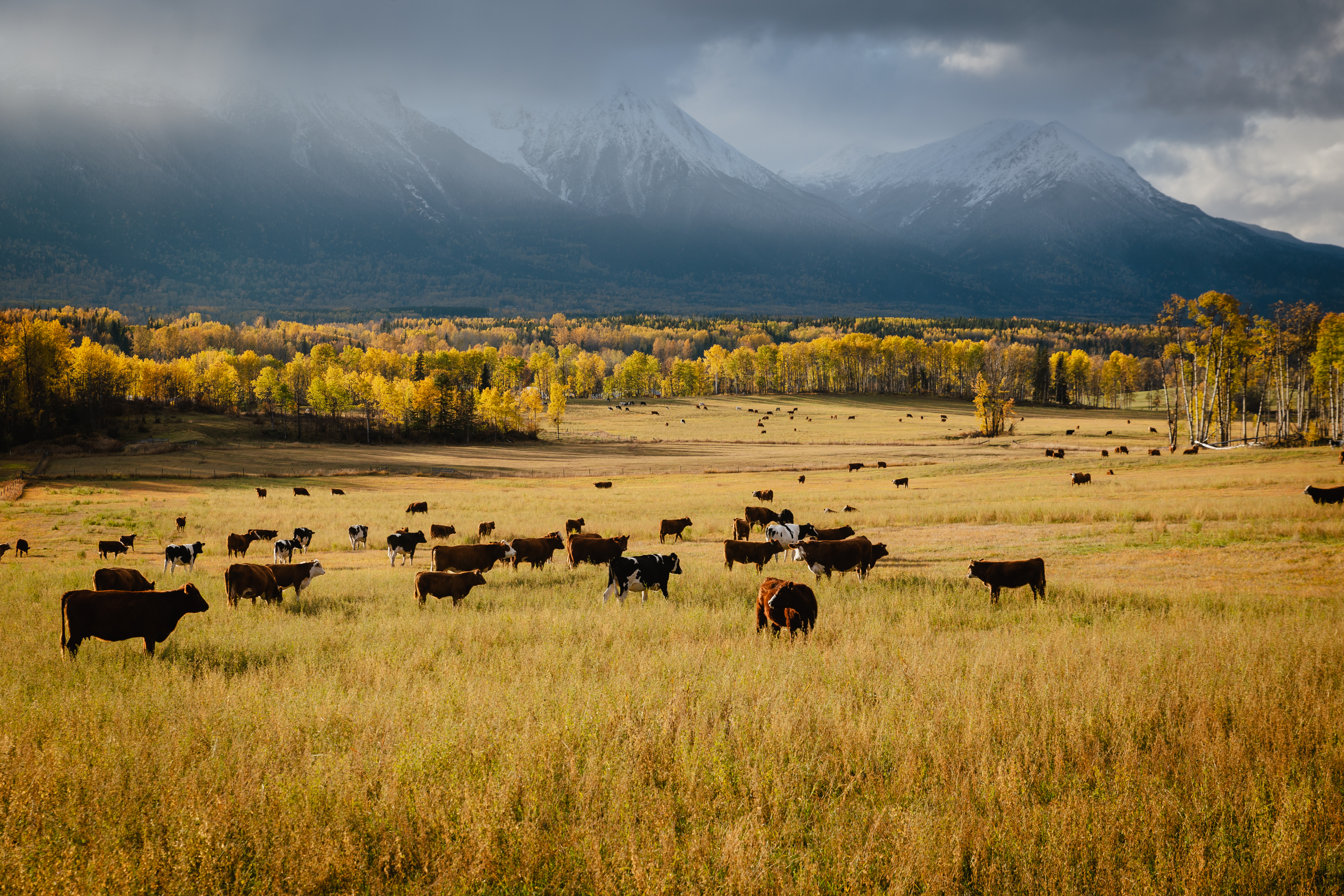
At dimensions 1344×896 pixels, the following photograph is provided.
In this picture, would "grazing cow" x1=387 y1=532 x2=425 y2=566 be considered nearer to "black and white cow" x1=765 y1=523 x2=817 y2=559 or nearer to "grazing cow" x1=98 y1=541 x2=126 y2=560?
"grazing cow" x1=98 y1=541 x2=126 y2=560

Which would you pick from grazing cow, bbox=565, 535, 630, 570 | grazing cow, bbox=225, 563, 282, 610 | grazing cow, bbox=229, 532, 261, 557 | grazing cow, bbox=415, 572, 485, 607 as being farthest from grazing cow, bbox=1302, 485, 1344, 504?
grazing cow, bbox=229, 532, 261, 557

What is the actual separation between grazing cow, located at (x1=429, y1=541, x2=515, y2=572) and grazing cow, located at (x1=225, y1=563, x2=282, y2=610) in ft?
16.8

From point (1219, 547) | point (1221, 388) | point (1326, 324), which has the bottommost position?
point (1219, 547)

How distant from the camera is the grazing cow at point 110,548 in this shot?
26797 mm

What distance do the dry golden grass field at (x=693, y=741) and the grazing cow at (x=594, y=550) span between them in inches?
162

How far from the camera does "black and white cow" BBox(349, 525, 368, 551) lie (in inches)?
1184

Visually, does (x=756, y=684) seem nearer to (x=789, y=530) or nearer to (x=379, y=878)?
(x=379, y=878)

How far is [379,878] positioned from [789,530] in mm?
20052

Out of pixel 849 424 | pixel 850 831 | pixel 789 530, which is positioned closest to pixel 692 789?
pixel 850 831

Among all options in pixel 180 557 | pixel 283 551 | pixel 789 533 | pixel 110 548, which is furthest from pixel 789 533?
pixel 110 548

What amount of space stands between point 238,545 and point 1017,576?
92.9 ft

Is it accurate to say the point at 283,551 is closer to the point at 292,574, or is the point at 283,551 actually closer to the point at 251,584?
the point at 292,574

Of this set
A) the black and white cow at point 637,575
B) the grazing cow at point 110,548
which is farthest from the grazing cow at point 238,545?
the black and white cow at point 637,575

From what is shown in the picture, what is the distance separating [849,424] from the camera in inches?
4508
